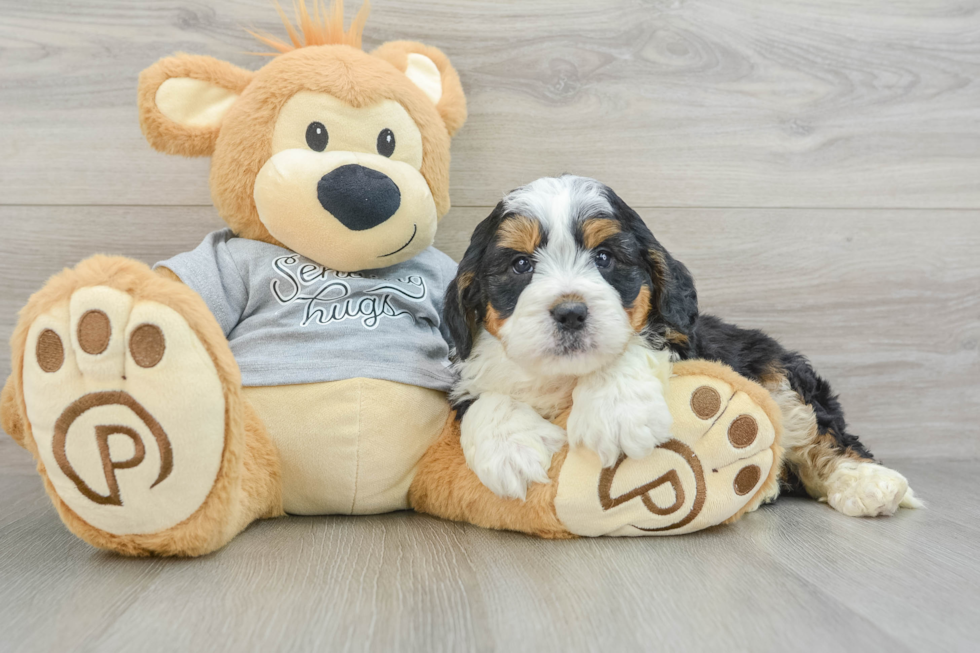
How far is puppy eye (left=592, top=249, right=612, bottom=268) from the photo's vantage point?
1523 mm

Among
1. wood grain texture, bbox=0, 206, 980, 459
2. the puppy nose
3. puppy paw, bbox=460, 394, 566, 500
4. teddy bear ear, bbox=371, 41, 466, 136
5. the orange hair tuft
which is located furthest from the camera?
wood grain texture, bbox=0, 206, 980, 459

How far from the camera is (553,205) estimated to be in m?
1.53

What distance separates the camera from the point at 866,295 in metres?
2.44

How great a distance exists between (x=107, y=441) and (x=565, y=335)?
0.85 m

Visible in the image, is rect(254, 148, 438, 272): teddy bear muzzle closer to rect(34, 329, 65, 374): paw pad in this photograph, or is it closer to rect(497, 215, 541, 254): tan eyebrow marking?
rect(497, 215, 541, 254): tan eyebrow marking

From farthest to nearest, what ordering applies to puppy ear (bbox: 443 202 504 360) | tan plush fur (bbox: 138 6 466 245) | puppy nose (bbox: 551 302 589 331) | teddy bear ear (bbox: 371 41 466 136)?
teddy bear ear (bbox: 371 41 466 136) → tan plush fur (bbox: 138 6 466 245) → puppy ear (bbox: 443 202 504 360) → puppy nose (bbox: 551 302 589 331)

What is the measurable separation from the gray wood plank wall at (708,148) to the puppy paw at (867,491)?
683 millimetres

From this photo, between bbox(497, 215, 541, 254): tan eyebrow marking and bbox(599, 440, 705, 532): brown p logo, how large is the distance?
48 cm

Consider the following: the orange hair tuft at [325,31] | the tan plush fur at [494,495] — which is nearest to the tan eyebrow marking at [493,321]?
the tan plush fur at [494,495]

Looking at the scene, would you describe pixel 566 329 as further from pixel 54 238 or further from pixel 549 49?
pixel 54 238

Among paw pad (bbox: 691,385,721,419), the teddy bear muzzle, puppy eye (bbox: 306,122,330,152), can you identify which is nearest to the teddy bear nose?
the teddy bear muzzle

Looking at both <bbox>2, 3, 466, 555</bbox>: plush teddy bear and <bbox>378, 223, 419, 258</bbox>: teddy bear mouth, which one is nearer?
<bbox>2, 3, 466, 555</bbox>: plush teddy bear

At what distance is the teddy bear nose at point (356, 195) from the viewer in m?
1.61

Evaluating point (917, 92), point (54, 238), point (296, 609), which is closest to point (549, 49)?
point (917, 92)
